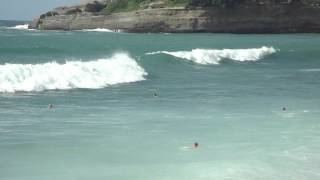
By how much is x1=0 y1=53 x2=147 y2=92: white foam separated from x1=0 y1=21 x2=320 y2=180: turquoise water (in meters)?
0.05

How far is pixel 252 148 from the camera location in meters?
15.4

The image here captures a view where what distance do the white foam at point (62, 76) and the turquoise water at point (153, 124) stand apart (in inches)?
2.0

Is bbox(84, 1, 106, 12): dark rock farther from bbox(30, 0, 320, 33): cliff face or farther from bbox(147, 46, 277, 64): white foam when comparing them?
bbox(147, 46, 277, 64): white foam

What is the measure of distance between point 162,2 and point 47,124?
3304 inches

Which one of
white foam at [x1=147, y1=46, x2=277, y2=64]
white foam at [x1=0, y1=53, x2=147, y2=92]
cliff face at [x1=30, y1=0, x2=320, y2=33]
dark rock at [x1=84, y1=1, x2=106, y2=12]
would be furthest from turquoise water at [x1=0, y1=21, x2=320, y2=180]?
dark rock at [x1=84, y1=1, x2=106, y2=12]

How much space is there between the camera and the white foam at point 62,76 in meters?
25.6

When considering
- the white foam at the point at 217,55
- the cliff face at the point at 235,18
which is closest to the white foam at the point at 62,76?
the white foam at the point at 217,55

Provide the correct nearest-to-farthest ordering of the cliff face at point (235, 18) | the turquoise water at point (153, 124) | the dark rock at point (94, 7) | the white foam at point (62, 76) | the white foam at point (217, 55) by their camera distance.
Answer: the turquoise water at point (153, 124)
the white foam at point (62, 76)
the white foam at point (217, 55)
the cliff face at point (235, 18)
the dark rock at point (94, 7)

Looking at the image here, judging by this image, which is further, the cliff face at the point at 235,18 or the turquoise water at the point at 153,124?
the cliff face at the point at 235,18

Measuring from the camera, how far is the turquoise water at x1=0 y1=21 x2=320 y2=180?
13.5 m

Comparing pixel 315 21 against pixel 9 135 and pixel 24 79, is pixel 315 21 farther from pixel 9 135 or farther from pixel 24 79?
pixel 9 135

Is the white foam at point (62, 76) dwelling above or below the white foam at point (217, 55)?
above

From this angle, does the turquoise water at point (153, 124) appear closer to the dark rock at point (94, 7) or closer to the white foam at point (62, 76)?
the white foam at point (62, 76)

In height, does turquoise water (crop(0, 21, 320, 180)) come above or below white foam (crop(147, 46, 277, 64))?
above
